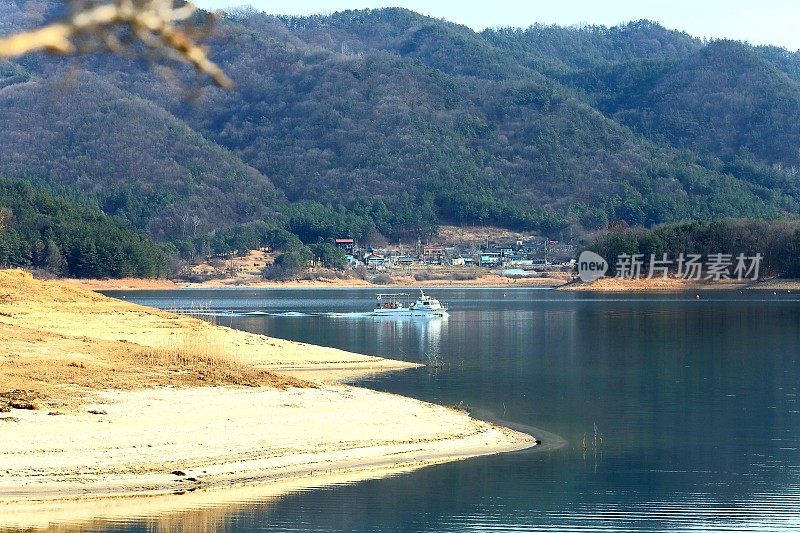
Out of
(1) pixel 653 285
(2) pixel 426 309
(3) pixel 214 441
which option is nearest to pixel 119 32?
(3) pixel 214 441

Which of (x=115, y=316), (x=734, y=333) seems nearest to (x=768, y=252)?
(x=734, y=333)

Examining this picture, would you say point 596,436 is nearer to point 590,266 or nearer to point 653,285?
point 653,285

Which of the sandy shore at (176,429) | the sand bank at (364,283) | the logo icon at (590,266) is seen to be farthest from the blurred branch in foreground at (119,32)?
the sand bank at (364,283)

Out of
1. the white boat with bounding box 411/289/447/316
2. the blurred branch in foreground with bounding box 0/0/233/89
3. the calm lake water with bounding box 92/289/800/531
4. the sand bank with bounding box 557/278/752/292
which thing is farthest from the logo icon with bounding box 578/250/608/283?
the blurred branch in foreground with bounding box 0/0/233/89

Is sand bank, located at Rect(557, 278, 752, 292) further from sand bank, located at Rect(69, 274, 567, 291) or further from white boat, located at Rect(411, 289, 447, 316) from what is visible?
white boat, located at Rect(411, 289, 447, 316)

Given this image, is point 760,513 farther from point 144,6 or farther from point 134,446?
point 144,6
